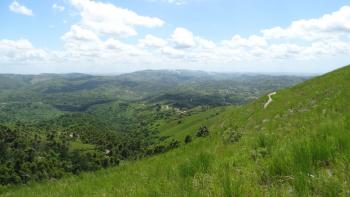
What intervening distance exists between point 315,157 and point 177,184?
2.65 metres

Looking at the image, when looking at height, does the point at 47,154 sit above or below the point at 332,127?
below

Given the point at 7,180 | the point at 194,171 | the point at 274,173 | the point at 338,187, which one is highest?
the point at 338,187

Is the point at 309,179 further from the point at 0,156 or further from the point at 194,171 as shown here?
the point at 0,156

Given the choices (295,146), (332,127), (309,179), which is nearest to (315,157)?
(295,146)

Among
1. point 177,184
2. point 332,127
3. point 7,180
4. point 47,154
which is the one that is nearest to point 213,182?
point 177,184

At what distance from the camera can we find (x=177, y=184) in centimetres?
612

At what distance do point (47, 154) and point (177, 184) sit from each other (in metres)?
209

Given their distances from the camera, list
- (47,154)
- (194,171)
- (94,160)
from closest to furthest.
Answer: (194,171)
(94,160)
(47,154)

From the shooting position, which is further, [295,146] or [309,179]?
[295,146]

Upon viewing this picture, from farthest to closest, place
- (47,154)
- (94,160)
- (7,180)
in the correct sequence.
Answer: (47,154)
(94,160)
(7,180)

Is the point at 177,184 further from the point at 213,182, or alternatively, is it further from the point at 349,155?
the point at 349,155

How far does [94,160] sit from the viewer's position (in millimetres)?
182500

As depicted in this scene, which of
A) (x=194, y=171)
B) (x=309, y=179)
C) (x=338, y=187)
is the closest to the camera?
(x=338, y=187)

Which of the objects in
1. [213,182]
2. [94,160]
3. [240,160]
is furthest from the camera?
[94,160]
